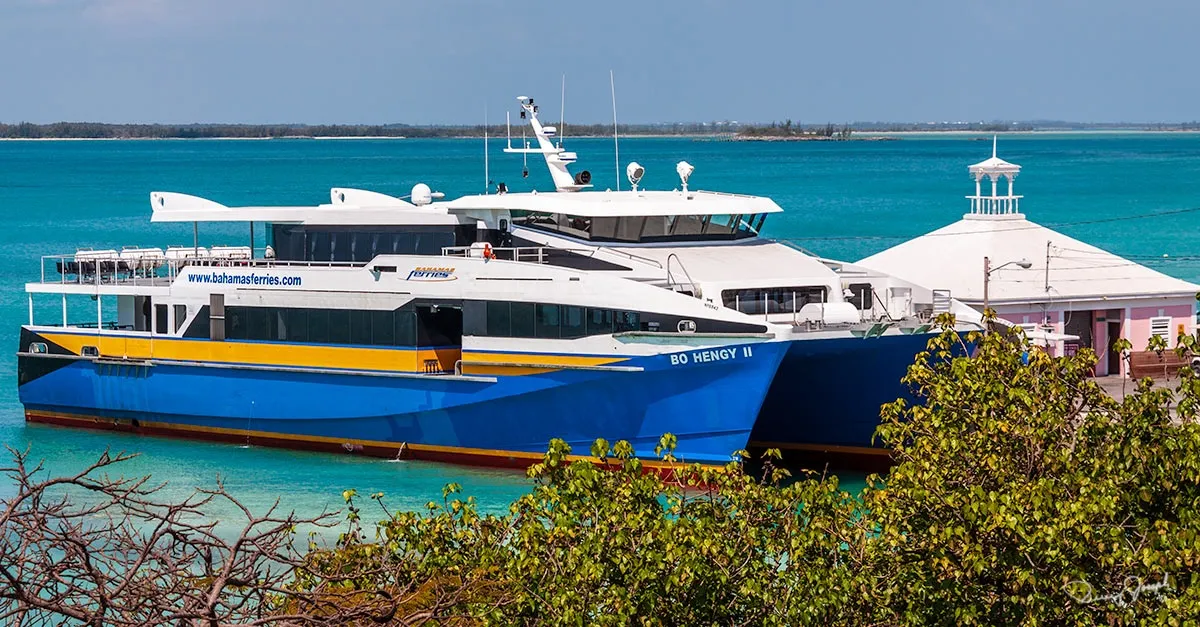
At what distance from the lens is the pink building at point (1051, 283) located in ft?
99.8

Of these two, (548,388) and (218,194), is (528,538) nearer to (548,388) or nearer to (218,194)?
(548,388)

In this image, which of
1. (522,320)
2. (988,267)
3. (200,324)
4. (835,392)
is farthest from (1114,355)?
(200,324)

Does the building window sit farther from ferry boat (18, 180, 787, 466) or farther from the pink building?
ferry boat (18, 180, 787, 466)

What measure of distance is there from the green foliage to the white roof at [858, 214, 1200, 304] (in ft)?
58.8

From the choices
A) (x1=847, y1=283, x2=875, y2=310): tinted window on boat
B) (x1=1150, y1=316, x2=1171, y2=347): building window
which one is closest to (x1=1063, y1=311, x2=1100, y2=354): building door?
(x1=1150, y1=316, x2=1171, y2=347): building window

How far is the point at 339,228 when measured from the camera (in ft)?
93.6

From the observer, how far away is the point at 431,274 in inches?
1024

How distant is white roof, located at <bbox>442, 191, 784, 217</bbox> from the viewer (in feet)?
84.1

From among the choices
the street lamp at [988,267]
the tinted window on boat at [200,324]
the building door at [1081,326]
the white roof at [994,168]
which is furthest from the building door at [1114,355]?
the tinted window on boat at [200,324]

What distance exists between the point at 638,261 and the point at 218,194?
84202mm

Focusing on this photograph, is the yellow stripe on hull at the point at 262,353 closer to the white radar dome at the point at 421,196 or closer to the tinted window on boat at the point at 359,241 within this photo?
the tinted window on boat at the point at 359,241

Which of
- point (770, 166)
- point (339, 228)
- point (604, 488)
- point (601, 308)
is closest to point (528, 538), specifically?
point (604, 488)

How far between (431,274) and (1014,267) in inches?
424

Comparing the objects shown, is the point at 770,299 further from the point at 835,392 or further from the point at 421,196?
the point at 421,196
